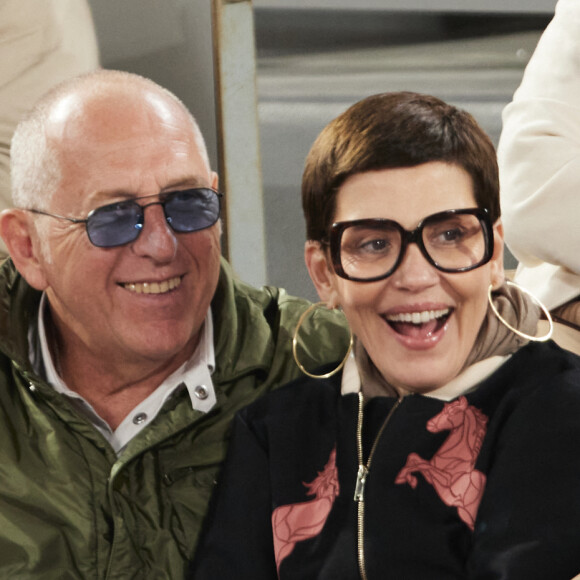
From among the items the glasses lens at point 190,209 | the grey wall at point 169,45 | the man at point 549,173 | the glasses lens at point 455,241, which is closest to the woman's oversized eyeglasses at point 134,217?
the glasses lens at point 190,209

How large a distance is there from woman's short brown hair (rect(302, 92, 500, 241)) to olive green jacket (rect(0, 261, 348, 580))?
354 millimetres

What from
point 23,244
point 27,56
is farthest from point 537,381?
point 27,56

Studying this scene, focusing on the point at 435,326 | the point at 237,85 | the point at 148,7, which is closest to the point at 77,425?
the point at 435,326

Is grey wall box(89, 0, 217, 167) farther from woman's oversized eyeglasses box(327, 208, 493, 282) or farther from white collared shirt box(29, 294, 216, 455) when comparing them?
woman's oversized eyeglasses box(327, 208, 493, 282)

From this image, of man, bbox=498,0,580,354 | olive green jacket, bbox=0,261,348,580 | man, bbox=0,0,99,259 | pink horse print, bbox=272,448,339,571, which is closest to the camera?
pink horse print, bbox=272,448,339,571

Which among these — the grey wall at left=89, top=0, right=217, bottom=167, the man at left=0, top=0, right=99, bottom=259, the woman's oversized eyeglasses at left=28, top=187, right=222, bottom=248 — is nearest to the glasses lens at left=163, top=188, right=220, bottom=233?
the woman's oversized eyeglasses at left=28, top=187, right=222, bottom=248

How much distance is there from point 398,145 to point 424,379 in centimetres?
29

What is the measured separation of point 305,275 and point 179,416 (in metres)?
1.22

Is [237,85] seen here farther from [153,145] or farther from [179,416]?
[179,416]

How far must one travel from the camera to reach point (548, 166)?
175 centimetres

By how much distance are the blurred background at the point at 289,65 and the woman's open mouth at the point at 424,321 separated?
126cm

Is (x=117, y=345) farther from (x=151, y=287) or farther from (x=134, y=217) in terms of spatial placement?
(x=134, y=217)

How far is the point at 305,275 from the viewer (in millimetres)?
2633

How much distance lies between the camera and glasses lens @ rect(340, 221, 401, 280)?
115 cm
